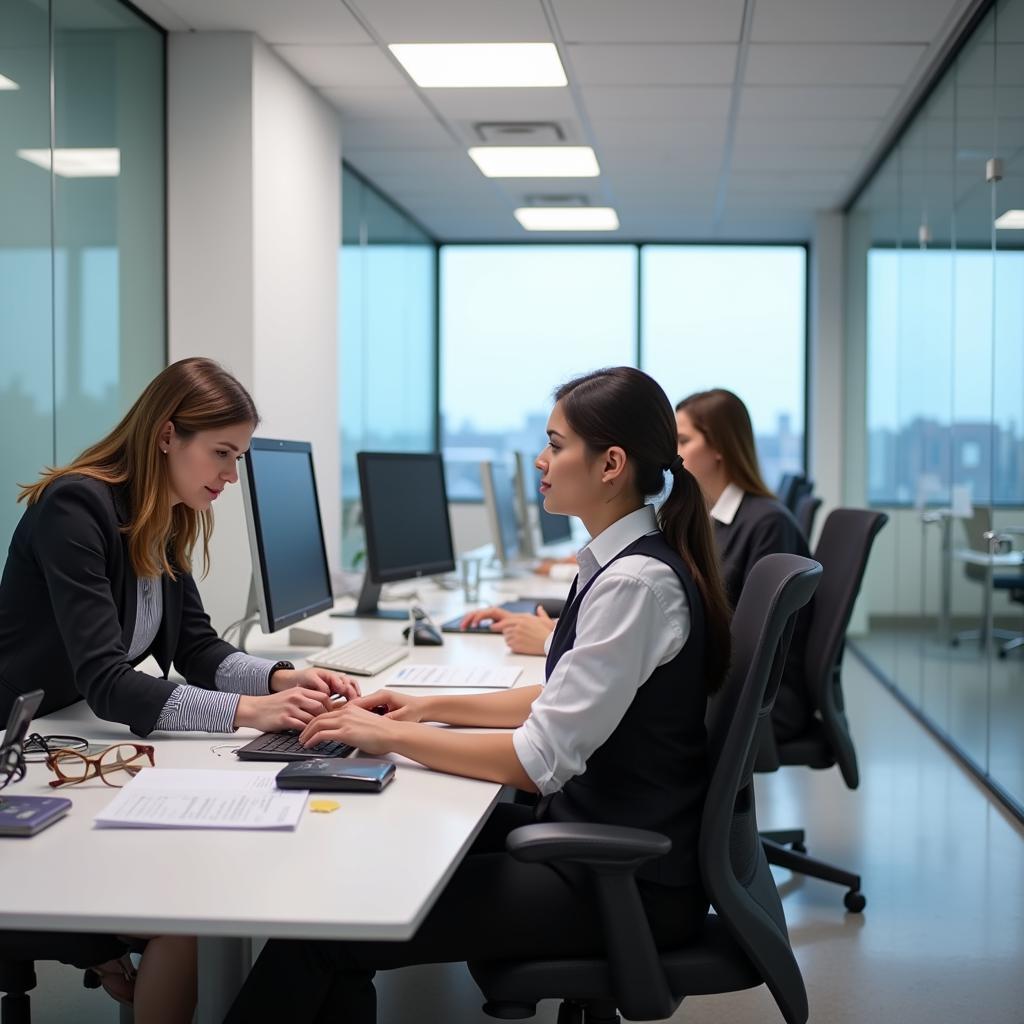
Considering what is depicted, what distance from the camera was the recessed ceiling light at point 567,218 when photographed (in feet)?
26.2

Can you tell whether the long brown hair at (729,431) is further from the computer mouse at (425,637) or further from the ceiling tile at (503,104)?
the ceiling tile at (503,104)

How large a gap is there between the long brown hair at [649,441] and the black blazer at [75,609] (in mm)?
850

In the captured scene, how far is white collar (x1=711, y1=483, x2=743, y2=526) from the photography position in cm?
322

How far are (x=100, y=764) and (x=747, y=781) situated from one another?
0.98 m

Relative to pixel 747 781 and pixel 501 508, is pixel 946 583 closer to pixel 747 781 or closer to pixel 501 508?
pixel 501 508

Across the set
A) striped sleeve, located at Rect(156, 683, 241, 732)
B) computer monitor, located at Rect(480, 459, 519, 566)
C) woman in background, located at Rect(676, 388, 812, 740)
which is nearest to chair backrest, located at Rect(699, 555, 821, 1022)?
striped sleeve, located at Rect(156, 683, 241, 732)

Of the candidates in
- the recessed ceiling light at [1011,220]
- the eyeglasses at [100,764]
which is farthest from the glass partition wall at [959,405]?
the eyeglasses at [100,764]

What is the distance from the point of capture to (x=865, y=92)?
523 cm

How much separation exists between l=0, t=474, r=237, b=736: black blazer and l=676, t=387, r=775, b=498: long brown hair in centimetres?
169

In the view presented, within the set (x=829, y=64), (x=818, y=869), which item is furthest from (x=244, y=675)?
(x=829, y=64)

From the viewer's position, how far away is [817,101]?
5359 millimetres

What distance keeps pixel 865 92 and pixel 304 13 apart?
2473 millimetres

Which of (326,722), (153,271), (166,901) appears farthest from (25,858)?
(153,271)

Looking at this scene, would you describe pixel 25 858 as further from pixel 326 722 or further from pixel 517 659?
pixel 517 659
